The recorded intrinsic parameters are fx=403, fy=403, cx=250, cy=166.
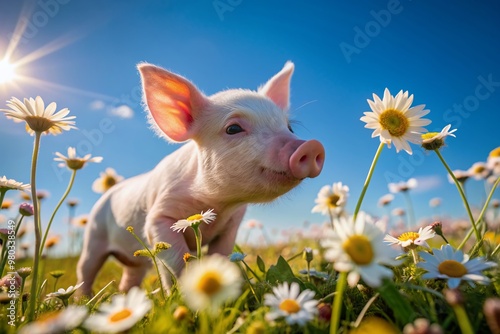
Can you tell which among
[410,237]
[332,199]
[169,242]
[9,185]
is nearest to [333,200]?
[332,199]

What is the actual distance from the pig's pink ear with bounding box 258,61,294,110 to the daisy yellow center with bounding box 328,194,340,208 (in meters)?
1.11

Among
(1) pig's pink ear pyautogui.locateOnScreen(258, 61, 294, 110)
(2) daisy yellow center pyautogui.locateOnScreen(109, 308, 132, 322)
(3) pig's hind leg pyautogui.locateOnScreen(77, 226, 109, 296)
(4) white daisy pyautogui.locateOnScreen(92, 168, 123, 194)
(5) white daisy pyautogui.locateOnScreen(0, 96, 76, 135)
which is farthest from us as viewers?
(4) white daisy pyautogui.locateOnScreen(92, 168, 123, 194)

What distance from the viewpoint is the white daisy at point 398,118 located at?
2320 mm

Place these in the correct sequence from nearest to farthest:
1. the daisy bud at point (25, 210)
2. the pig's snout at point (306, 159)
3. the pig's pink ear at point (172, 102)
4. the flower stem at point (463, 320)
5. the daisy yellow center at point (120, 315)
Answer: the flower stem at point (463, 320)
the daisy yellow center at point (120, 315)
the daisy bud at point (25, 210)
the pig's snout at point (306, 159)
the pig's pink ear at point (172, 102)

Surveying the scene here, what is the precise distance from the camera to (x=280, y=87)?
169 inches

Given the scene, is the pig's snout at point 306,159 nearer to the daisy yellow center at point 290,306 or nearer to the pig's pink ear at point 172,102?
the pig's pink ear at point 172,102

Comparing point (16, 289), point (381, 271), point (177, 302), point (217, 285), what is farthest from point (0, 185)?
point (381, 271)

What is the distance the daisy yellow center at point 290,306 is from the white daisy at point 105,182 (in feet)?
15.9

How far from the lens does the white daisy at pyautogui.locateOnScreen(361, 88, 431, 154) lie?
2320 mm

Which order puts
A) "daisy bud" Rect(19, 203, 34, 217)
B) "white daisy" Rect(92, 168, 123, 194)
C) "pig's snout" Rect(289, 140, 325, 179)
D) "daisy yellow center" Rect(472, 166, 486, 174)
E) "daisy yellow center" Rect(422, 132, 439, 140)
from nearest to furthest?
"daisy bud" Rect(19, 203, 34, 217), "daisy yellow center" Rect(422, 132, 439, 140), "pig's snout" Rect(289, 140, 325, 179), "daisy yellow center" Rect(472, 166, 486, 174), "white daisy" Rect(92, 168, 123, 194)

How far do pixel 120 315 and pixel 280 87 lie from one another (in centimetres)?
334

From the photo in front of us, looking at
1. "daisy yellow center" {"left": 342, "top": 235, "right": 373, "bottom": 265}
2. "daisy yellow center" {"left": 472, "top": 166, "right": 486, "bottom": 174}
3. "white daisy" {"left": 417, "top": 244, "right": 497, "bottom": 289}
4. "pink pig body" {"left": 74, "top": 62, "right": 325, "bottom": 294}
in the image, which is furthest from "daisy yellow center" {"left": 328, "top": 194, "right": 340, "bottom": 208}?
"daisy yellow center" {"left": 342, "top": 235, "right": 373, "bottom": 265}

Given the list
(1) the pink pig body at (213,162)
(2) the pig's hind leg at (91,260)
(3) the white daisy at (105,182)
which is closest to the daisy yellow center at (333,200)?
(1) the pink pig body at (213,162)

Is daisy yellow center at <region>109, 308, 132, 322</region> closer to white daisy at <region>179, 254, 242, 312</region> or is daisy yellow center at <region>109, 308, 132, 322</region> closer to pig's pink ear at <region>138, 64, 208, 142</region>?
white daisy at <region>179, 254, 242, 312</region>
